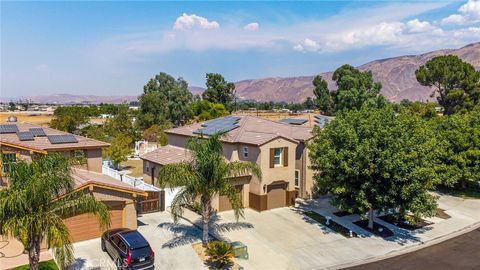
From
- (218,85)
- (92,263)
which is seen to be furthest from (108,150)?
(218,85)

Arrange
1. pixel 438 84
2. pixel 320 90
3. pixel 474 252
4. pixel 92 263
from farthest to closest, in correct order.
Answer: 1. pixel 320 90
2. pixel 438 84
3. pixel 474 252
4. pixel 92 263

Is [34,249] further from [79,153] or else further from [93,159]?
[93,159]

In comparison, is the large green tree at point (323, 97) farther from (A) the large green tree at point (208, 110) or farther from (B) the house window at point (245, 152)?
(B) the house window at point (245, 152)

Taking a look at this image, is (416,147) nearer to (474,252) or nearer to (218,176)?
(474,252)

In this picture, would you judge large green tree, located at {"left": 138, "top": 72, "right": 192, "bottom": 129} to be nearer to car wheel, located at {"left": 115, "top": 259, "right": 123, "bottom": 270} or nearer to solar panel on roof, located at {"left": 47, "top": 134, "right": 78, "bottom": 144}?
solar panel on roof, located at {"left": 47, "top": 134, "right": 78, "bottom": 144}

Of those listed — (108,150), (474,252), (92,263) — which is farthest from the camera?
(108,150)

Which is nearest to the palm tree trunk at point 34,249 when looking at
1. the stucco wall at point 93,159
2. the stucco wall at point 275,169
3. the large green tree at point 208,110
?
the stucco wall at point 93,159

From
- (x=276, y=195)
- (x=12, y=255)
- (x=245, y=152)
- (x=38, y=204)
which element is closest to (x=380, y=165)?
(x=276, y=195)
